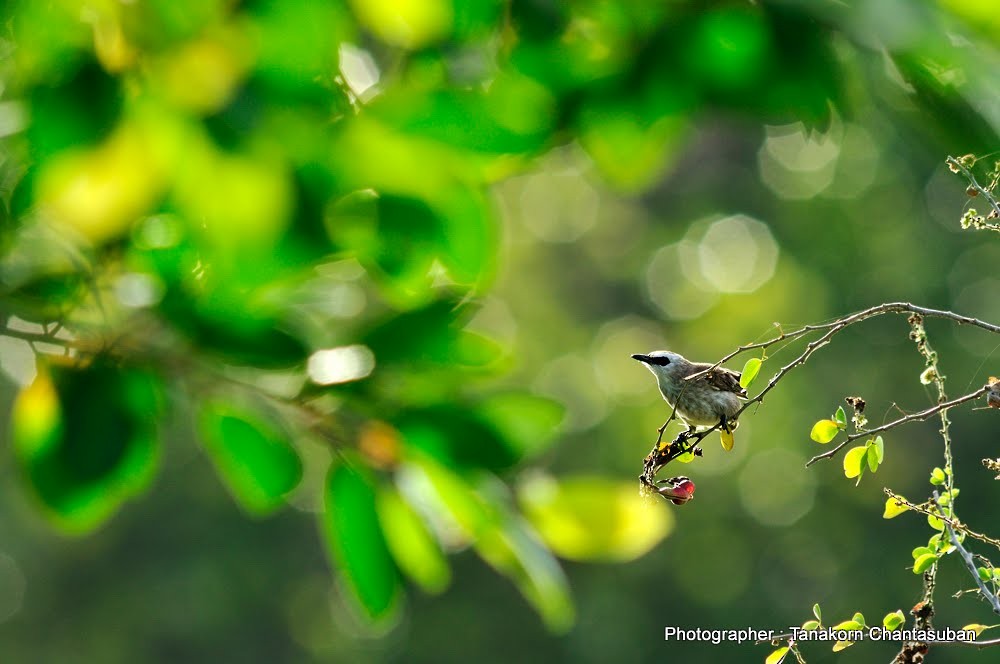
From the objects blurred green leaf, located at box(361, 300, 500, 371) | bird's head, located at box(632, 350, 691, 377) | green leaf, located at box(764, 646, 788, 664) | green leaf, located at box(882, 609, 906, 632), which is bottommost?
bird's head, located at box(632, 350, 691, 377)

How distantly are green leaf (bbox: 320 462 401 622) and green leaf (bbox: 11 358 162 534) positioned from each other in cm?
10

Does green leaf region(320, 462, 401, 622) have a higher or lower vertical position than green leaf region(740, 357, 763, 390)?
higher

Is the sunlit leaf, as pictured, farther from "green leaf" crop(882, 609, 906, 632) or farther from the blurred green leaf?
the blurred green leaf

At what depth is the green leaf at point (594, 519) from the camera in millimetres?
631

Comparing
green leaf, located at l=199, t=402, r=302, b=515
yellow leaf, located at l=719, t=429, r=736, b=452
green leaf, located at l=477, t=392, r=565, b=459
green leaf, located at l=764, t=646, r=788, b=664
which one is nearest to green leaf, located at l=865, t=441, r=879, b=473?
yellow leaf, located at l=719, t=429, r=736, b=452

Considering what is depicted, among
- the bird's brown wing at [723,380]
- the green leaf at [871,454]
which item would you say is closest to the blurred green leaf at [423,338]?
the green leaf at [871,454]

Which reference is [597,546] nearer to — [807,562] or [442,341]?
[442,341]

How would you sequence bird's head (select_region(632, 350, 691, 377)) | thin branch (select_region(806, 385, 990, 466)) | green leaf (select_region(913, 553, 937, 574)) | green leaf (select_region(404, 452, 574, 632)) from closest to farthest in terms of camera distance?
green leaf (select_region(404, 452, 574, 632)) → thin branch (select_region(806, 385, 990, 466)) → green leaf (select_region(913, 553, 937, 574)) → bird's head (select_region(632, 350, 691, 377))

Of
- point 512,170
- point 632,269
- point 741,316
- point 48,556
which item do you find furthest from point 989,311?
point 48,556

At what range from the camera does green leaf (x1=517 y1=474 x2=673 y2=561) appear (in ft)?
2.07

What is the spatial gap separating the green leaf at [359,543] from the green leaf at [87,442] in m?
0.10

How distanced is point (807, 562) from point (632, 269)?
363 centimetres

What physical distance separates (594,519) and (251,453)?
0.66 ft

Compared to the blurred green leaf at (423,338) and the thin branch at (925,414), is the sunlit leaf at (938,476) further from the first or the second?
the blurred green leaf at (423,338)
